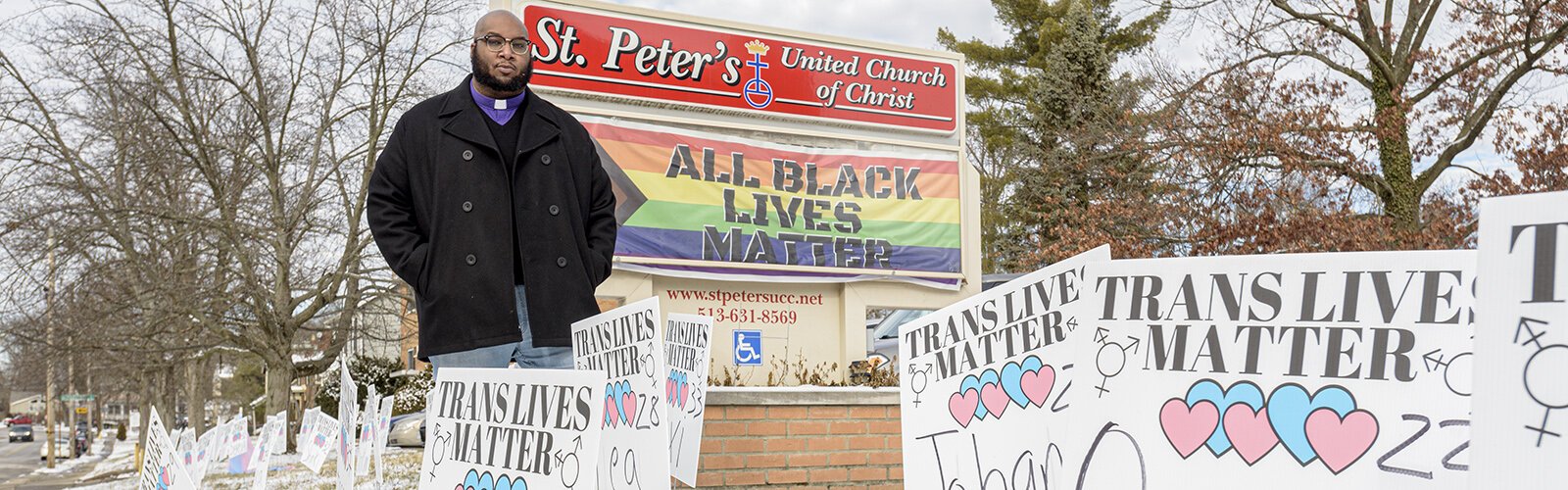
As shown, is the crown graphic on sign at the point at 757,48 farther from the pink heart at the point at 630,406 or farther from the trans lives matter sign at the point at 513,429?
the trans lives matter sign at the point at 513,429

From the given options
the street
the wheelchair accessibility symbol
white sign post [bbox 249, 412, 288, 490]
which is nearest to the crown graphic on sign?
the wheelchair accessibility symbol

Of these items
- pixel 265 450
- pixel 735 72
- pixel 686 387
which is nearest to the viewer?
pixel 686 387

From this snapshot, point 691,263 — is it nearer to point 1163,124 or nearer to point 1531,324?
point 1531,324

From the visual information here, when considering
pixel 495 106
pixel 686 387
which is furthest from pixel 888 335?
pixel 495 106

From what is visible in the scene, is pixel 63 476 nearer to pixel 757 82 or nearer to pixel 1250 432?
pixel 757 82

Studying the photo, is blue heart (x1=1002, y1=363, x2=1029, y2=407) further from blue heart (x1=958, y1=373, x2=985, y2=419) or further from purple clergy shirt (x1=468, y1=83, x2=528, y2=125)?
purple clergy shirt (x1=468, y1=83, x2=528, y2=125)

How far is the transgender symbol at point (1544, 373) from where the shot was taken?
2.00 metres

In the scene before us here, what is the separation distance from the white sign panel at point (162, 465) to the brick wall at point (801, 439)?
2.63 meters

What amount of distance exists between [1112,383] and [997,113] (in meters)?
32.8

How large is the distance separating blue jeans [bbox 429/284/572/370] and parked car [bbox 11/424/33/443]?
7986 centimetres

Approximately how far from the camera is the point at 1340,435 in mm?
2828

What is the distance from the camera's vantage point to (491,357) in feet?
14.4

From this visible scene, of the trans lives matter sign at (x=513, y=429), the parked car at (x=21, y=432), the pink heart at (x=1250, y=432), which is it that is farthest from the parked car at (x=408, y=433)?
the parked car at (x=21, y=432)

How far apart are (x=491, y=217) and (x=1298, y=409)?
8.01 ft
